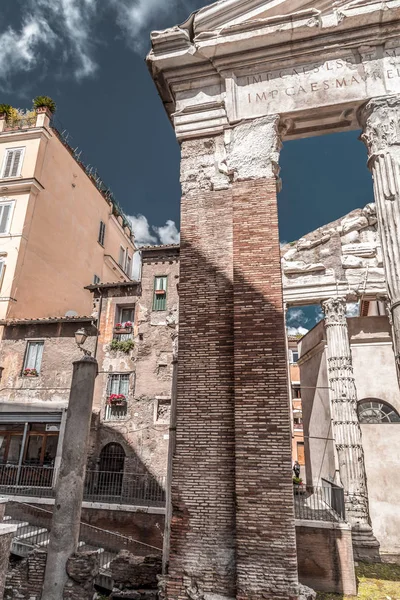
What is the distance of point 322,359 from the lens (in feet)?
41.5

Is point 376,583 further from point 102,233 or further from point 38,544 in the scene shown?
point 102,233

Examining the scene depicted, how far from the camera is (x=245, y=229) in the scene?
672 centimetres

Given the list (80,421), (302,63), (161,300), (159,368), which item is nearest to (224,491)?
(80,421)

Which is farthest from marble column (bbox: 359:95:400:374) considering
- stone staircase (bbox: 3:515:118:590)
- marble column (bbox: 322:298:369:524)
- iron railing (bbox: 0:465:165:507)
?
iron railing (bbox: 0:465:165:507)

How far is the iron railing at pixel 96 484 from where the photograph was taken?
1479 cm

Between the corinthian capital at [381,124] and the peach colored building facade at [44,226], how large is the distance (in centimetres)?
1683

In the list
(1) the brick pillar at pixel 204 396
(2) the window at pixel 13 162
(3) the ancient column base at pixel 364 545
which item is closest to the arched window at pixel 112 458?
(3) the ancient column base at pixel 364 545

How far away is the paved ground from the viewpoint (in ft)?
24.3

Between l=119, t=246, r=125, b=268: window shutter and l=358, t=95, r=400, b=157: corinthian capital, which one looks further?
l=119, t=246, r=125, b=268: window shutter

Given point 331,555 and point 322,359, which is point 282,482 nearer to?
point 331,555

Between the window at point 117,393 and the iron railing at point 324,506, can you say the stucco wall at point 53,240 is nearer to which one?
the window at point 117,393

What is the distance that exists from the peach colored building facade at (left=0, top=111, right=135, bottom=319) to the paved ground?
16940 millimetres

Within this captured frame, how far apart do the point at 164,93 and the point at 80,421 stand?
647 cm

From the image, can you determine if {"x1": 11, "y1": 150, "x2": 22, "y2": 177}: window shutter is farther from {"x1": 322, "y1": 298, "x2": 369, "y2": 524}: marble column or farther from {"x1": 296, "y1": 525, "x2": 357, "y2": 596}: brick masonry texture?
{"x1": 296, "y1": 525, "x2": 357, "y2": 596}: brick masonry texture
